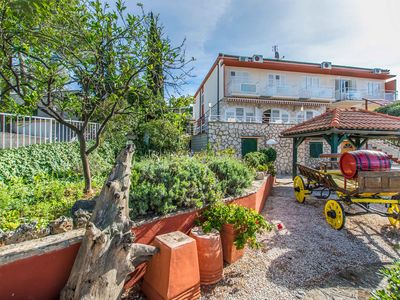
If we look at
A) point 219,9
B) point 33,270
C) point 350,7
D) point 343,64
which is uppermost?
point 343,64

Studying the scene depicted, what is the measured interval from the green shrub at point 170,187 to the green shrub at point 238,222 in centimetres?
34

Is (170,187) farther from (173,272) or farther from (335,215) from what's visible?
(335,215)

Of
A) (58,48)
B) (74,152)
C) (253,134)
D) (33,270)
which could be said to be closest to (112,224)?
(33,270)

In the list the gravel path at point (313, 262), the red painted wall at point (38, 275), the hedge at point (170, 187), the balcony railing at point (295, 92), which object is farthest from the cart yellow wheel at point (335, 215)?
the balcony railing at point (295, 92)

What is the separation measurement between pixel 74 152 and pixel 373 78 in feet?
99.7

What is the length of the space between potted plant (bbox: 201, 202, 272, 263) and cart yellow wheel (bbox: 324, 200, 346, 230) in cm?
248

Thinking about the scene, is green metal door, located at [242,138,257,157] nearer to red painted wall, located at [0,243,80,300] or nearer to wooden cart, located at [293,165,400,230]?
wooden cart, located at [293,165,400,230]

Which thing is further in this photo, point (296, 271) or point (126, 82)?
point (126, 82)

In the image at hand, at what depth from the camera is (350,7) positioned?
6.27m

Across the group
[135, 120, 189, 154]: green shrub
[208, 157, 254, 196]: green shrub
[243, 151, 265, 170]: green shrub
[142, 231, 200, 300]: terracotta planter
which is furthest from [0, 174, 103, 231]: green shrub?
[243, 151, 265, 170]: green shrub

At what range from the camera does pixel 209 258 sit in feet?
10.9

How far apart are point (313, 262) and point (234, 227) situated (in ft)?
5.85

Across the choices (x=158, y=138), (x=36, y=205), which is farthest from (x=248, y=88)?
(x=36, y=205)

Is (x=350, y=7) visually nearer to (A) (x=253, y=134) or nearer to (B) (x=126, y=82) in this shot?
(B) (x=126, y=82)
